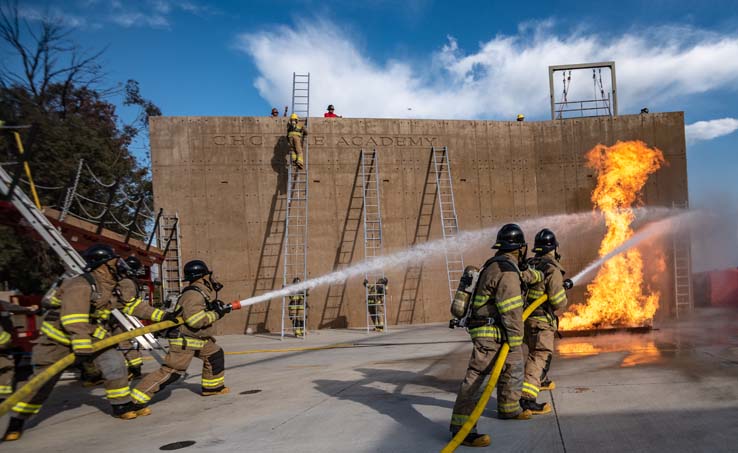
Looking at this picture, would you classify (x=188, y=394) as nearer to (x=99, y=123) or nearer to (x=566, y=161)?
(x=566, y=161)

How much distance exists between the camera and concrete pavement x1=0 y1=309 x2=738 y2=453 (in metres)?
4.73

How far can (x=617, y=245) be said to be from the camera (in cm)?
1408

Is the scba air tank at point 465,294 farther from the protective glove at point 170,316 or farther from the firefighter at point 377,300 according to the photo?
the firefighter at point 377,300

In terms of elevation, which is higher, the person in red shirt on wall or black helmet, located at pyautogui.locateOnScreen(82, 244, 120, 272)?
the person in red shirt on wall

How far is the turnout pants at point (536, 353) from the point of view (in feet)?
18.2

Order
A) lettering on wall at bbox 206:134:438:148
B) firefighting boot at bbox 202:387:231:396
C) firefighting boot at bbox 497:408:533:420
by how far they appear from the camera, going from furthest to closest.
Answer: lettering on wall at bbox 206:134:438:148 → firefighting boot at bbox 202:387:231:396 → firefighting boot at bbox 497:408:533:420

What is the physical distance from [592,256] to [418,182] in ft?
19.9

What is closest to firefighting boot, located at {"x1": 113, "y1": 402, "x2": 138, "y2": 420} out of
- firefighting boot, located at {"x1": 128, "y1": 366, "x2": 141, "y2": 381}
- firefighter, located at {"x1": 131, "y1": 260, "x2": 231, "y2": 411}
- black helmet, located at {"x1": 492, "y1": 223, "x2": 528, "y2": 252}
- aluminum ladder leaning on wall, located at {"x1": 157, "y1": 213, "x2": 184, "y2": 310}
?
firefighter, located at {"x1": 131, "y1": 260, "x2": 231, "y2": 411}

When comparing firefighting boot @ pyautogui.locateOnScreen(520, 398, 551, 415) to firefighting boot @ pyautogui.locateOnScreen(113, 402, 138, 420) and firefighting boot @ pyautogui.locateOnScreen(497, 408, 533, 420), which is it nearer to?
firefighting boot @ pyautogui.locateOnScreen(497, 408, 533, 420)

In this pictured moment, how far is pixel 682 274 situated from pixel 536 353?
1224 cm

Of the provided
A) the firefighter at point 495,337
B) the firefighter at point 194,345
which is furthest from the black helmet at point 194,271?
the firefighter at point 495,337


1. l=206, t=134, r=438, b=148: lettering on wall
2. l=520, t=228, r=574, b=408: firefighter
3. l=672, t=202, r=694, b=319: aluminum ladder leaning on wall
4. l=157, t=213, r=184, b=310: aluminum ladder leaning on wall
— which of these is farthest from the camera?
l=672, t=202, r=694, b=319: aluminum ladder leaning on wall

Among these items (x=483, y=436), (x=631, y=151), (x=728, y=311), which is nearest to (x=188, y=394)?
(x=483, y=436)

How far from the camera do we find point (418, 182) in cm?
1597
